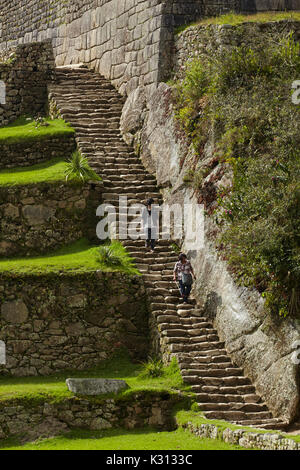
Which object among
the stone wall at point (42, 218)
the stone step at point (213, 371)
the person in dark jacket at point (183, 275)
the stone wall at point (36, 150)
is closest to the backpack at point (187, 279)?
the person in dark jacket at point (183, 275)

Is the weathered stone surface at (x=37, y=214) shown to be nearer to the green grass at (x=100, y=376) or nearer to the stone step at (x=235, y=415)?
the green grass at (x=100, y=376)

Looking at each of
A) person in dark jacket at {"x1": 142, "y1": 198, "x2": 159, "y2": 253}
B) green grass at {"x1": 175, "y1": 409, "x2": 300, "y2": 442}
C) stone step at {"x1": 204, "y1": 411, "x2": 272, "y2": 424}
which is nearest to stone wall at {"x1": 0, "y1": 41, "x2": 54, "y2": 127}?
person in dark jacket at {"x1": 142, "y1": 198, "x2": 159, "y2": 253}

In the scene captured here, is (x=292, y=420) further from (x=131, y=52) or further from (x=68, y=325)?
(x=131, y=52)

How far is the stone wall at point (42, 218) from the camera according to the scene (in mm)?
22062

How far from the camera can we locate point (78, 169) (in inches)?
899

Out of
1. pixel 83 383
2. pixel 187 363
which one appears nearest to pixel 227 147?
pixel 187 363

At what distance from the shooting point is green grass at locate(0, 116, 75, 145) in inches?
976

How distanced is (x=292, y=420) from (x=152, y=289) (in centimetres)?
471

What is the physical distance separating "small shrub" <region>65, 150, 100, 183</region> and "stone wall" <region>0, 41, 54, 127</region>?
17.2ft

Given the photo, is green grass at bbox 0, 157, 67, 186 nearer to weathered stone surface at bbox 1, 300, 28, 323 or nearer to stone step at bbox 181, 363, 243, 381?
weathered stone surface at bbox 1, 300, 28, 323

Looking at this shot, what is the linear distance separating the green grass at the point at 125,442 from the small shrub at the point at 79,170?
747cm

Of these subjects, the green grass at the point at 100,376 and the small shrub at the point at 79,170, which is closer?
the green grass at the point at 100,376

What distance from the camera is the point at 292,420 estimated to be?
55.7ft

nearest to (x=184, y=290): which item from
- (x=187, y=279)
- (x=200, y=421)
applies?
(x=187, y=279)
